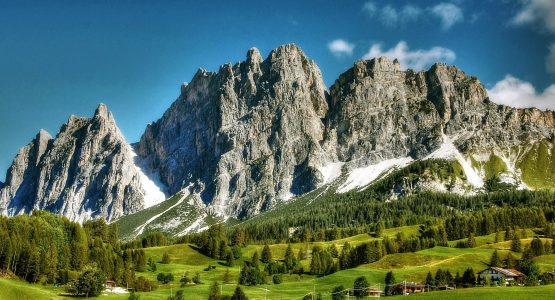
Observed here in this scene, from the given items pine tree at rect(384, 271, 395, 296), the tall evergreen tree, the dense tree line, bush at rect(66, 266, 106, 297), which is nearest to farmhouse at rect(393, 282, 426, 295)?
pine tree at rect(384, 271, 395, 296)

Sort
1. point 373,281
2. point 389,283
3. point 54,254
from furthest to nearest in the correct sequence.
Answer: point 54,254 → point 373,281 → point 389,283

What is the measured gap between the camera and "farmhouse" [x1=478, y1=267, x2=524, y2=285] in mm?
138375

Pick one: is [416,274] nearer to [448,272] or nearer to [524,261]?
[448,272]

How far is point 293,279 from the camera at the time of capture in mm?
174750

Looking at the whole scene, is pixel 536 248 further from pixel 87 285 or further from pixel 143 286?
pixel 87 285

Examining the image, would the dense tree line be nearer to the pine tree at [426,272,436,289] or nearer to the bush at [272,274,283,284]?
the bush at [272,274,283,284]

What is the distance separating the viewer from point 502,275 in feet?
458

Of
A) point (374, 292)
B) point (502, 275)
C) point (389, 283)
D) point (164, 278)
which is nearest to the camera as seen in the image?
point (374, 292)

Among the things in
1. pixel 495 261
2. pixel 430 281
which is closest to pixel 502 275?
pixel 430 281

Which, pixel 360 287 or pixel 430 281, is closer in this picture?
pixel 360 287

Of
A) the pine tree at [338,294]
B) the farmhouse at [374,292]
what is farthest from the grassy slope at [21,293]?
the farmhouse at [374,292]

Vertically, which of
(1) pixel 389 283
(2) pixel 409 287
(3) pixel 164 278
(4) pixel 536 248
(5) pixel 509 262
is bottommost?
(2) pixel 409 287

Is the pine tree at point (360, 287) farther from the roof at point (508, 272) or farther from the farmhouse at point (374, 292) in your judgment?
the roof at point (508, 272)

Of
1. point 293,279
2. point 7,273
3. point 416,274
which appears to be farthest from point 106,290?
point 416,274
